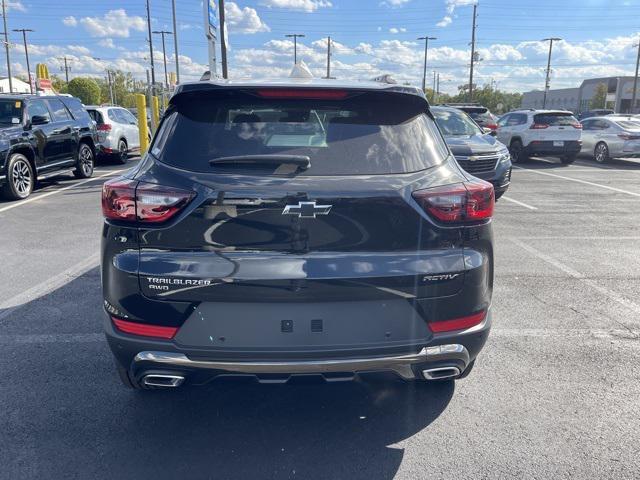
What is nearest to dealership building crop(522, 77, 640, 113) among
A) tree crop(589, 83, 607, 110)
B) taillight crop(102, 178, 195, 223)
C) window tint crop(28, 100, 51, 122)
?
tree crop(589, 83, 607, 110)

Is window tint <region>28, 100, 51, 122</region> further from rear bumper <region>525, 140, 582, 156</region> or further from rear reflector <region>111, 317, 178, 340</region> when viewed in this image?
rear bumper <region>525, 140, 582, 156</region>

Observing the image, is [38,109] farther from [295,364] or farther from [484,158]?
[295,364]

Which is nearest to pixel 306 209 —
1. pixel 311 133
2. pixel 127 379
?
pixel 311 133

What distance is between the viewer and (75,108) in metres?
12.6

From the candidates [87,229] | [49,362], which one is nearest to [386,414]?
[49,362]

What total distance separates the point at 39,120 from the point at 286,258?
10.4 m

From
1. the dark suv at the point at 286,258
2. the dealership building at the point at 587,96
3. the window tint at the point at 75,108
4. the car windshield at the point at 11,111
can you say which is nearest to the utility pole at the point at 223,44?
the window tint at the point at 75,108

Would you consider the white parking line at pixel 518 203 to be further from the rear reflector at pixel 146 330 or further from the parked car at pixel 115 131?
the parked car at pixel 115 131

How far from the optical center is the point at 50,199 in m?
10.5

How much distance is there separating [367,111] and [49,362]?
2.81m

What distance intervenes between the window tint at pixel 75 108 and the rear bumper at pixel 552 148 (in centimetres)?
1334

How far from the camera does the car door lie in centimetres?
1155

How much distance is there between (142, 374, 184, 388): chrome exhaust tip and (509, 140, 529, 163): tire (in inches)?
684

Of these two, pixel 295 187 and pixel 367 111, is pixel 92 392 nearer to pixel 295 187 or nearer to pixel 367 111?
pixel 295 187
